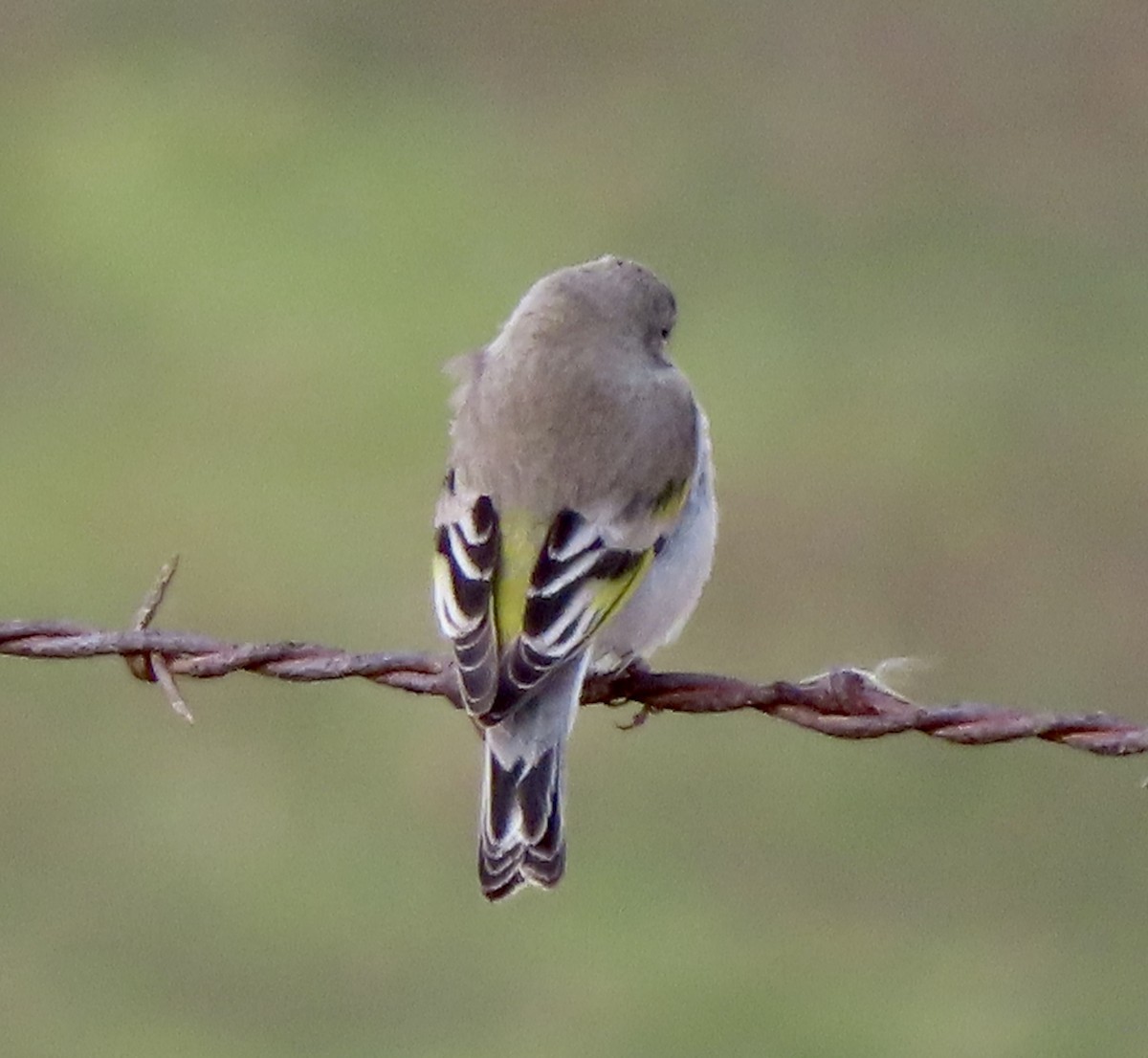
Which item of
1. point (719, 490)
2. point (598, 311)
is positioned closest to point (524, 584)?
point (598, 311)

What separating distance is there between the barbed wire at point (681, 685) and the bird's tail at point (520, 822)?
1.46ft

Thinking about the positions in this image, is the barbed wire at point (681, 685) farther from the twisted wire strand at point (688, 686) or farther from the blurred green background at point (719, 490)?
the blurred green background at point (719, 490)

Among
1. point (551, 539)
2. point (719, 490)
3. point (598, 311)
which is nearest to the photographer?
point (551, 539)

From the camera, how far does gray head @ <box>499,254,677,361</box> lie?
942cm

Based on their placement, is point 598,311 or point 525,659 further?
point 598,311

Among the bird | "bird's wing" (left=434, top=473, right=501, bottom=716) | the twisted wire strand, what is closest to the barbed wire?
the twisted wire strand

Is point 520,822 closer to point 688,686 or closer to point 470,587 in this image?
point 470,587

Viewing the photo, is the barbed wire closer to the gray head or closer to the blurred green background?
the gray head

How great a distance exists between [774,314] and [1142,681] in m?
5.09

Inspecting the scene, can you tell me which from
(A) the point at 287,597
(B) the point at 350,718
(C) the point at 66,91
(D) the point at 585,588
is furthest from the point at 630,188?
(D) the point at 585,588

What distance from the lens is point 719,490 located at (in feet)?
53.3

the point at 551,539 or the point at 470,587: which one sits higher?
the point at 551,539

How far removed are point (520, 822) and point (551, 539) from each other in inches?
33.7

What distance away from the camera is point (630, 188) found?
2091cm
